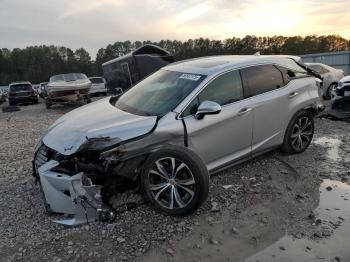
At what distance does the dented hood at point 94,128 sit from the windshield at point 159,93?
0.73ft

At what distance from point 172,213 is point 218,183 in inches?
46.6

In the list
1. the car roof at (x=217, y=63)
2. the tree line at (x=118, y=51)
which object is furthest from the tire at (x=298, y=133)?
the tree line at (x=118, y=51)

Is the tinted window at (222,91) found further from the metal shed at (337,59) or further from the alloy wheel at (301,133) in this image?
the metal shed at (337,59)

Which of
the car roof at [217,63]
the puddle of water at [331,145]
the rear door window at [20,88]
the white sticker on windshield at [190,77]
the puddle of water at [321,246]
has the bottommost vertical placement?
the rear door window at [20,88]

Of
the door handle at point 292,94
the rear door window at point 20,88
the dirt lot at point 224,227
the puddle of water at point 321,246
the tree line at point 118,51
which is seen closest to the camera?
the puddle of water at point 321,246

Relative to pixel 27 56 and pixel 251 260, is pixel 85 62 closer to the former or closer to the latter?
pixel 27 56

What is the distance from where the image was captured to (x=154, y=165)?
13.9ft

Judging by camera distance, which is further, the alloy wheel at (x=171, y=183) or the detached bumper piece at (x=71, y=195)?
the alloy wheel at (x=171, y=183)

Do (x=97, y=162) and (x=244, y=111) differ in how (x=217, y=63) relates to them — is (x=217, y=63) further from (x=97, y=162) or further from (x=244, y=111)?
(x=97, y=162)

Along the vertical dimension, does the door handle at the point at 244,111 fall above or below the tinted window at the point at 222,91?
below

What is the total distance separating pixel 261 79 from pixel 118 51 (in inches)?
3117

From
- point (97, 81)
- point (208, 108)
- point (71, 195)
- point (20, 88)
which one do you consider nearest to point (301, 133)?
point (208, 108)

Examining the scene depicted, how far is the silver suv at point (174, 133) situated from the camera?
163 inches

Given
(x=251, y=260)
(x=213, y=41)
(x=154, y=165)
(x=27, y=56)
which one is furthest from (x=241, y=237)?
(x=27, y=56)
